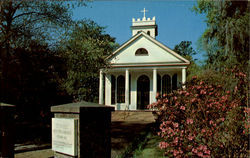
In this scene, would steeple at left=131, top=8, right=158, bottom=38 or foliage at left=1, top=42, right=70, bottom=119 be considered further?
steeple at left=131, top=8, right=158, bottom=38

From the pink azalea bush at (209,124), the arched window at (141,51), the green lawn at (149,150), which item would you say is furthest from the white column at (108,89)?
the pink azalea bush at (209,124)

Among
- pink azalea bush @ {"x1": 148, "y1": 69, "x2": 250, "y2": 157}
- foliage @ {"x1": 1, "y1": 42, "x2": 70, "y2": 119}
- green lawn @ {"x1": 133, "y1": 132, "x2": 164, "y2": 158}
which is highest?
foliage @ {"x1": 1, "y1": 42, "x2": 70, "y2": 119}

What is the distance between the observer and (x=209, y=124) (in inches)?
172

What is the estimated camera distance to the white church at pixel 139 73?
19109 millimetres

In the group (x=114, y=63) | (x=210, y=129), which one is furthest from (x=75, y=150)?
(x=114, y=63)

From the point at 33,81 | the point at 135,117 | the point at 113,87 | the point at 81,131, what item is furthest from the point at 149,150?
the point at 113,87

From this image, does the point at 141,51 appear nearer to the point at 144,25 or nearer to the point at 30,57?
the point at 144,25

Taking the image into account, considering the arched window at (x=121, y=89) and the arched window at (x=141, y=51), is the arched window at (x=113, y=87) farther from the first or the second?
the arched window at (x=141, y=51)

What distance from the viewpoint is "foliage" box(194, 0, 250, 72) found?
13.3 metres

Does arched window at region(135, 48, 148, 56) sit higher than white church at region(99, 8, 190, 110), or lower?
higher

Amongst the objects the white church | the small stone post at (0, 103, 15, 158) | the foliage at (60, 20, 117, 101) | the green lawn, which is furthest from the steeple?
the small stone post at (0, 103, 15, 158)

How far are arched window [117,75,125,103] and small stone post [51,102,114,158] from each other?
1668cm

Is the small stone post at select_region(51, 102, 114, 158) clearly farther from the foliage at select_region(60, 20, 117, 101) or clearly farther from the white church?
the white church

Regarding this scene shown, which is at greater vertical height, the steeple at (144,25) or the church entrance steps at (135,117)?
the steeple at (144,25)
